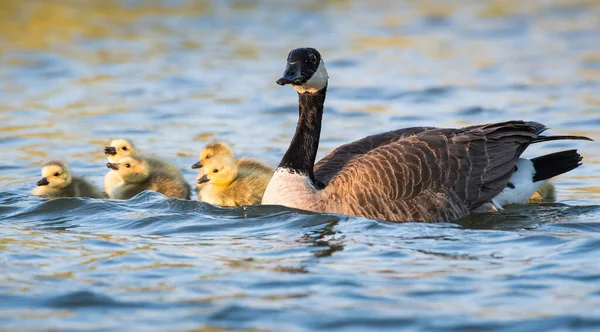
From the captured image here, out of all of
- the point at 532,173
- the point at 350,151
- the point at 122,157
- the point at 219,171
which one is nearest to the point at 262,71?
the point at 122,157

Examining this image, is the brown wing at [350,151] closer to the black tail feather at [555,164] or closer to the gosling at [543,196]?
the black tail feather at [555,164]

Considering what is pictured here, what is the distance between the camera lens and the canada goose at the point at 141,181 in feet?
35.4

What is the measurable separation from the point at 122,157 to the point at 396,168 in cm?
333

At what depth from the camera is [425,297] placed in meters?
7.17

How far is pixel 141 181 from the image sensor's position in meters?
10.9

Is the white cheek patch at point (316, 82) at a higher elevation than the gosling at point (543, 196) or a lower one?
higher

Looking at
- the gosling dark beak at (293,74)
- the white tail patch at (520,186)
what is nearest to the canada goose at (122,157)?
the gosling dark beak at (293,74)

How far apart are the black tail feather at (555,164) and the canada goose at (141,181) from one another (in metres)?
3.63

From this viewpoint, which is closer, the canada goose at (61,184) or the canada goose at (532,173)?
the canada goose at (532,173)

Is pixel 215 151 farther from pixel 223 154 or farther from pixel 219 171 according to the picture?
pixel 219 171

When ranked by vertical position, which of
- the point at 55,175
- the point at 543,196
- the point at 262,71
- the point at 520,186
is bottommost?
the point at 543,196

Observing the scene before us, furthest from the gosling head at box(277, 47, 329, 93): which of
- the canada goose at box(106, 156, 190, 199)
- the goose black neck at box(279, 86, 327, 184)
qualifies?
the canada goose at box(106, 156, 190, 199)

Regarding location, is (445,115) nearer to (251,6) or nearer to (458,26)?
(458,26)

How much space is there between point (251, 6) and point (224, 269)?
16.5 metres
